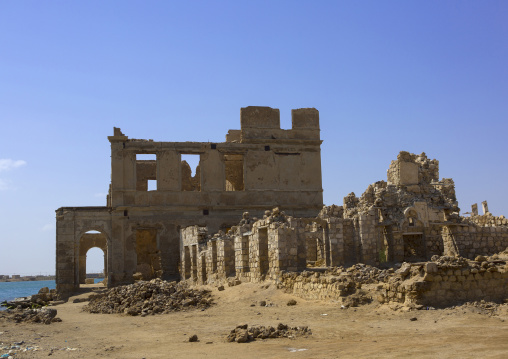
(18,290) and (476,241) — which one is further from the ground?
(476,241)

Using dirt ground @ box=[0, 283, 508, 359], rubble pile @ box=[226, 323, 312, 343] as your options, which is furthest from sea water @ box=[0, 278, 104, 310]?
rubble pile @ box=[226, 323, 312, 343]

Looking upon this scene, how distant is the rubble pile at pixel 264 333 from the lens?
1021 cm

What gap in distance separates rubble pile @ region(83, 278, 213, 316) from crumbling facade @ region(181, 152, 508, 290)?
2.13 meters

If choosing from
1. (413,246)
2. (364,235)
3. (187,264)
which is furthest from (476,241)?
(187,264)

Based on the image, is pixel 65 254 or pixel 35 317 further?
pixel 65 254

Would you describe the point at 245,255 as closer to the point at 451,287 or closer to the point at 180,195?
the point at 451,287

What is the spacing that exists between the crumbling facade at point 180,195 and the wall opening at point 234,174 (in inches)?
41.1

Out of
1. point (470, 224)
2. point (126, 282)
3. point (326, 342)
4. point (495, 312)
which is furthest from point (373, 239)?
point (126, 282)

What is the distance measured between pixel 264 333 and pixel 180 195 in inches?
773

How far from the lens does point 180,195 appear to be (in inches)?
1163

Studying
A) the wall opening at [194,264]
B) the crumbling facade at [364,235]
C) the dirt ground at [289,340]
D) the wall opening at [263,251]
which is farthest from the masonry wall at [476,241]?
the wall opening at [194,264]

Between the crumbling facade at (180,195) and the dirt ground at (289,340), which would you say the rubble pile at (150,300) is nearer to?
the dirt ground at (289,340)

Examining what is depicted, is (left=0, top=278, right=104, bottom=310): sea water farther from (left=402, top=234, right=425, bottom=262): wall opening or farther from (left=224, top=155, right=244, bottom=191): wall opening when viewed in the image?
(left=402, top=234, right=425, bottom=262): wall opening

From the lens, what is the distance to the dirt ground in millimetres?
8727
